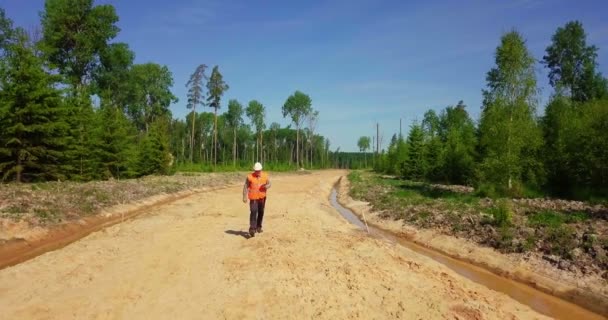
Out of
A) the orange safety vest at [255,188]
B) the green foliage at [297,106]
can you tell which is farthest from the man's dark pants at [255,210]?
the green foliage at [297,106]

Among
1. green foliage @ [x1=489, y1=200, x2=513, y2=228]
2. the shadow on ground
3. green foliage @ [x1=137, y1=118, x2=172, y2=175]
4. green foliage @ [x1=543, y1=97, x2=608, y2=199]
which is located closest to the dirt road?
the shadow on ground

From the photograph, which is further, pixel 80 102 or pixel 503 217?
pixel 80 102

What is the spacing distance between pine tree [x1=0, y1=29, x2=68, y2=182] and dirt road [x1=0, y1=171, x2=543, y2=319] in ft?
37.4

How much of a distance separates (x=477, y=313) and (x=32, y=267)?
29.6ft

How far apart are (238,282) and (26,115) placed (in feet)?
61.9

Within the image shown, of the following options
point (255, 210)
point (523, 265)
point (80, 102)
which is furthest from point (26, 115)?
point (523, 265)

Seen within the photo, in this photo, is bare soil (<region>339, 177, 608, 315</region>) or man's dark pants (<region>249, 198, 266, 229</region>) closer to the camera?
bare soil (<region>339, 177, 608, 315</region>)

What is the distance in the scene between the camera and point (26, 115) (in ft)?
74.0

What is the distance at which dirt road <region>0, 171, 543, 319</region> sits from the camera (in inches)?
291

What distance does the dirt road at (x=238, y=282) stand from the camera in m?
7.38

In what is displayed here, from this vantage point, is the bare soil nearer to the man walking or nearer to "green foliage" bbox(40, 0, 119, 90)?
the man walking

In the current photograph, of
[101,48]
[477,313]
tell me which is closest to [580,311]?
[477,313]

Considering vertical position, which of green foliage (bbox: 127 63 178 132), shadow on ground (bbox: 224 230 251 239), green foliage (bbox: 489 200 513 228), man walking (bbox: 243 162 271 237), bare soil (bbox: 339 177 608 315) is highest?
green foliage (bbox: 127 63 178 132)

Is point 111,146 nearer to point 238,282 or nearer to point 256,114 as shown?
point 238,282
